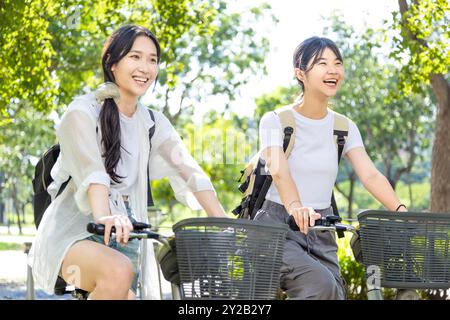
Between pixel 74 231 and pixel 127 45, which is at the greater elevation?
pixel 127 45

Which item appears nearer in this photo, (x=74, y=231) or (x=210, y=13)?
(x=74, y=231)

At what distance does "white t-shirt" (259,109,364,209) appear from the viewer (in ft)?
15.8

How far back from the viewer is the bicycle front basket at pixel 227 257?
359 centimetres

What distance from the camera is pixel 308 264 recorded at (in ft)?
15.0

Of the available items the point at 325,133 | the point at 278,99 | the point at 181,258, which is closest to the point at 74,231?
the point at 181,258

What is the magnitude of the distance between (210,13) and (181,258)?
10750 millimetres

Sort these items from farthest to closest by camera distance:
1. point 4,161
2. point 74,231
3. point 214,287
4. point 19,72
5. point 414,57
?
point 4,161, point 19,72, point 414,57, point 74,231, point 214,287

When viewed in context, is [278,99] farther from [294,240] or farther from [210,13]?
[294,240]

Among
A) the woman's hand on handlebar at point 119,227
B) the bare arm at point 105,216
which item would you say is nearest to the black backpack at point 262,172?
the bare arm at point 105,216

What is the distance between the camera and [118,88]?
14.0 feet

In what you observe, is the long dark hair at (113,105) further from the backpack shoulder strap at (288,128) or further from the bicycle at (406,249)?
the bicycle at (406,249)

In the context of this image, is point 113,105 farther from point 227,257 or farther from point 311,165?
point 311,165

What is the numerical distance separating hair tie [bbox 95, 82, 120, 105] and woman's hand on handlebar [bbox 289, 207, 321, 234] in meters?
0.98

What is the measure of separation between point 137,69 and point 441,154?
8.51 meters
